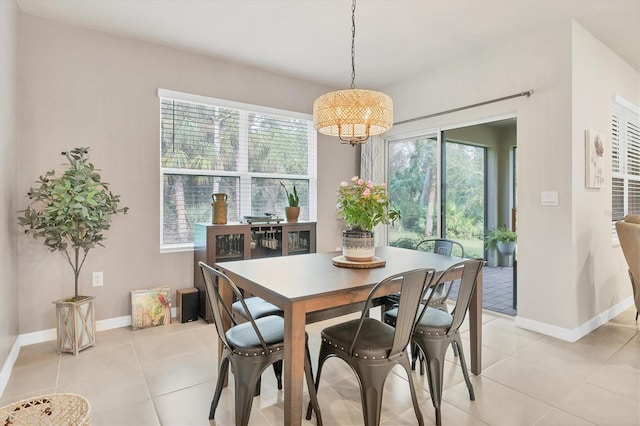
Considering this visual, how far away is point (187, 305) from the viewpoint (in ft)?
11.5

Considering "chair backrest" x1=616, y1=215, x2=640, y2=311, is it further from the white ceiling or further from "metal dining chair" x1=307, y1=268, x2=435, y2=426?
"metal dining chair" x1=307, y1=268, x2=435, y2=426

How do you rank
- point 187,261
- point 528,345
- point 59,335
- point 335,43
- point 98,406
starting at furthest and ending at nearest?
1. point 187,261
2. point 335,43
3. point 528,345
4. point 59,335
5. point 98,406

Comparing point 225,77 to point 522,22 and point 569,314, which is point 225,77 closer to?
point 522,22

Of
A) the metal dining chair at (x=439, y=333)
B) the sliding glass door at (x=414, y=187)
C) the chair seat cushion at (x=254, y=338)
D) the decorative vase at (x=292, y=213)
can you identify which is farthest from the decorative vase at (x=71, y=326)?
the sliding glass door at (x=414, y=187)

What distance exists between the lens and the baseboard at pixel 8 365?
2.24 meters

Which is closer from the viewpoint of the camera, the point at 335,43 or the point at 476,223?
the point at 335,43

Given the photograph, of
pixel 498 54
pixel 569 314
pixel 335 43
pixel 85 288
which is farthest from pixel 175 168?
pixel 569 314

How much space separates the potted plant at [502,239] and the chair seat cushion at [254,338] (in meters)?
3.70

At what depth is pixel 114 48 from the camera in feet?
10.9

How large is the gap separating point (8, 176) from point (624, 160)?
233 inches

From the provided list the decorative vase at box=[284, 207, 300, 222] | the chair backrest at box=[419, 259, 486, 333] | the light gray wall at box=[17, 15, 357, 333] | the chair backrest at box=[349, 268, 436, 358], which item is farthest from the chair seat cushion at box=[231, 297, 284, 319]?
the decorative vase at box=[284, 207, 300, 222]

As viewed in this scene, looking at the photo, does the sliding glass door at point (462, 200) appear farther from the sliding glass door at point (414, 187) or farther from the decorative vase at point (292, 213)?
the decorative vase at point (292, 213)

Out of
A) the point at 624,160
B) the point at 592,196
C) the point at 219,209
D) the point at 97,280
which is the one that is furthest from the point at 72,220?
the point at 624,160

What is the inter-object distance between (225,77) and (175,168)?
1.17m
